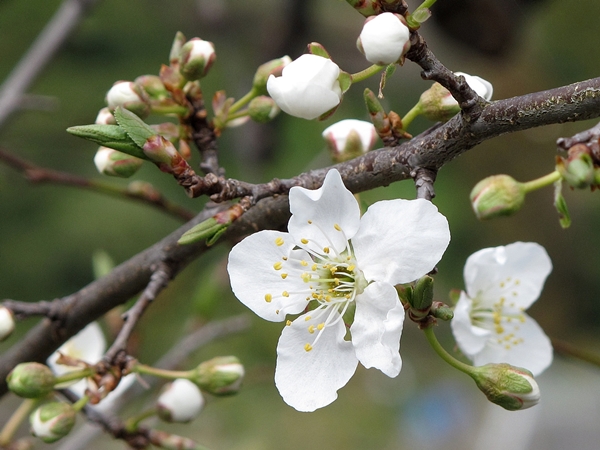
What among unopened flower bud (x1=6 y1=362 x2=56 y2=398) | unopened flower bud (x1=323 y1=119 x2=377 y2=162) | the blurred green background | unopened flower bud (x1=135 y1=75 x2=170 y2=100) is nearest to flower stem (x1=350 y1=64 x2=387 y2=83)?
unopened flower bud (x1=323 y1=119 x2=377 y2=162)

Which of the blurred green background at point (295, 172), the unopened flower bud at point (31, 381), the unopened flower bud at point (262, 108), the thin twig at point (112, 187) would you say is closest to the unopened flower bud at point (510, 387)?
the unopened flower bud at point (262, 108)

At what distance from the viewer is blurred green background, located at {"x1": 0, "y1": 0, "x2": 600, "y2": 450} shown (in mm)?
3455

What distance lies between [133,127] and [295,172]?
2268 millimetres

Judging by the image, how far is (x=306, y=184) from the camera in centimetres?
81

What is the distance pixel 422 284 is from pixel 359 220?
0.14 m

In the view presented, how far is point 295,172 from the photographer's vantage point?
2.96 metres

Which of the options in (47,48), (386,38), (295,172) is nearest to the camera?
(386,38)

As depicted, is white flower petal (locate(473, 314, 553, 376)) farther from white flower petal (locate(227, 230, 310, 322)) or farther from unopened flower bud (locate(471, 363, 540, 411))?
white flower petal (locate(227, 230, 310, 322))

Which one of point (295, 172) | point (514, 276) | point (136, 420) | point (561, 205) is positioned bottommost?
point (295, 172)

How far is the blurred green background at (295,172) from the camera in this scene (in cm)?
346

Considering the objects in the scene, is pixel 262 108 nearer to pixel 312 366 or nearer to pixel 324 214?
pixel 324 214

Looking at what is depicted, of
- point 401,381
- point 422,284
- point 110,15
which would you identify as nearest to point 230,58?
point 110,15

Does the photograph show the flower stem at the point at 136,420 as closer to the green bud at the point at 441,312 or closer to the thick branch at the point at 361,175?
the thick branch at the point at 361,175

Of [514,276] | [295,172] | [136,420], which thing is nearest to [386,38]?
[514,276]
